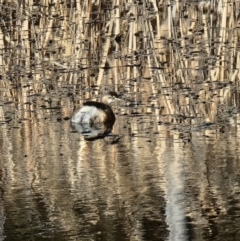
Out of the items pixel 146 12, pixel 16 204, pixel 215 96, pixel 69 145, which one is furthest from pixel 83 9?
pixel 16 204

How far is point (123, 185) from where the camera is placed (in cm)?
258

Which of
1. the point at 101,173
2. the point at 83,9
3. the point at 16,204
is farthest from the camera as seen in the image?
the point at 83,9

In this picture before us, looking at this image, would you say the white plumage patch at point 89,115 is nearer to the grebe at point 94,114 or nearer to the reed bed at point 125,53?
the grebe at point 94,114

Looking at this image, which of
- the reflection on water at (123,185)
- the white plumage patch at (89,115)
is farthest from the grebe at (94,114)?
the reflection on water at (123,185)

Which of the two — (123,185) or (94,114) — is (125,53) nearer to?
(94,114)

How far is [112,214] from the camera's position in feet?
7.39

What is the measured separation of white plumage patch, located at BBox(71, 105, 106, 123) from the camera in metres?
3.77

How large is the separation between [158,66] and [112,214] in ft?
5.35

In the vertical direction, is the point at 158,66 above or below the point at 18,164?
above

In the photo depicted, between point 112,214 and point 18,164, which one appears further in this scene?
point 18,164

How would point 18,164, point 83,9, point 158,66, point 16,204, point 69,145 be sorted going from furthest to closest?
point 83,9 < point 158,66 < point 69,145 < point 18,164 < point 16,204

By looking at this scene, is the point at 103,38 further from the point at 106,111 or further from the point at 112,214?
the point at 112,214

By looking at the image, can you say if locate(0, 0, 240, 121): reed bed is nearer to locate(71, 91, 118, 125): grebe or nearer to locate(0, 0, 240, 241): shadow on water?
locate(0, 0, 240, 241): shadow on water

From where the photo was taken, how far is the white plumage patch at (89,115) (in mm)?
3770
